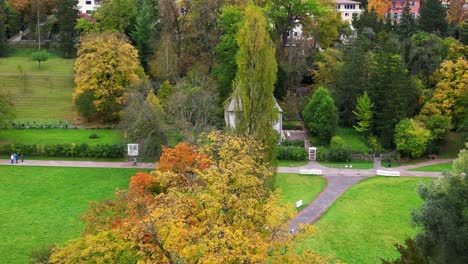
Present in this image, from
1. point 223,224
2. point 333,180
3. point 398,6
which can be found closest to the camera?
point 223,224

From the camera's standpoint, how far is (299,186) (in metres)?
39.7

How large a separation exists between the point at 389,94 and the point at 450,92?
19.9 feet

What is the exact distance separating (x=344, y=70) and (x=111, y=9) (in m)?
31.5

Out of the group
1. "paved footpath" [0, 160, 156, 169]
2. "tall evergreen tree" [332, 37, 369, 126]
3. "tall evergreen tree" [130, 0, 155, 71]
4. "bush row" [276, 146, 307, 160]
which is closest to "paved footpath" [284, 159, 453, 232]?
"bush row" [276, 146, 307, 160]

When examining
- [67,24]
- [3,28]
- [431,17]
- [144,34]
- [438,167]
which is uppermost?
[431,17]

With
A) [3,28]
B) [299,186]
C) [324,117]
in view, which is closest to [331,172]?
[299,186]

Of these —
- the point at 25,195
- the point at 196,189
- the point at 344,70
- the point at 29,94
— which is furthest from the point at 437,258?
the point at 29,94

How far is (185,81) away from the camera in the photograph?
2052 inches

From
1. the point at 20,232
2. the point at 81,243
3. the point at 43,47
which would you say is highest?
the point at 43,47

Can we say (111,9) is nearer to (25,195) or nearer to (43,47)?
(43,47)

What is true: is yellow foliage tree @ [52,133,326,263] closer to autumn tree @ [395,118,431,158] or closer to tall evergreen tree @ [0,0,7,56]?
autumn tree @ [395,118,431,158]

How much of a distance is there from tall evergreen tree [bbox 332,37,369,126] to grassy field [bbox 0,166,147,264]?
914 inches

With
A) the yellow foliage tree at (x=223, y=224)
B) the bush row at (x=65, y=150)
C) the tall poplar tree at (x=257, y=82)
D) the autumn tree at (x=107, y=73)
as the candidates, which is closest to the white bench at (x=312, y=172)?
the tall poplar tree at (x=257, y=82)

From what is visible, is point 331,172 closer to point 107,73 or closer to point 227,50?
point 227,50
